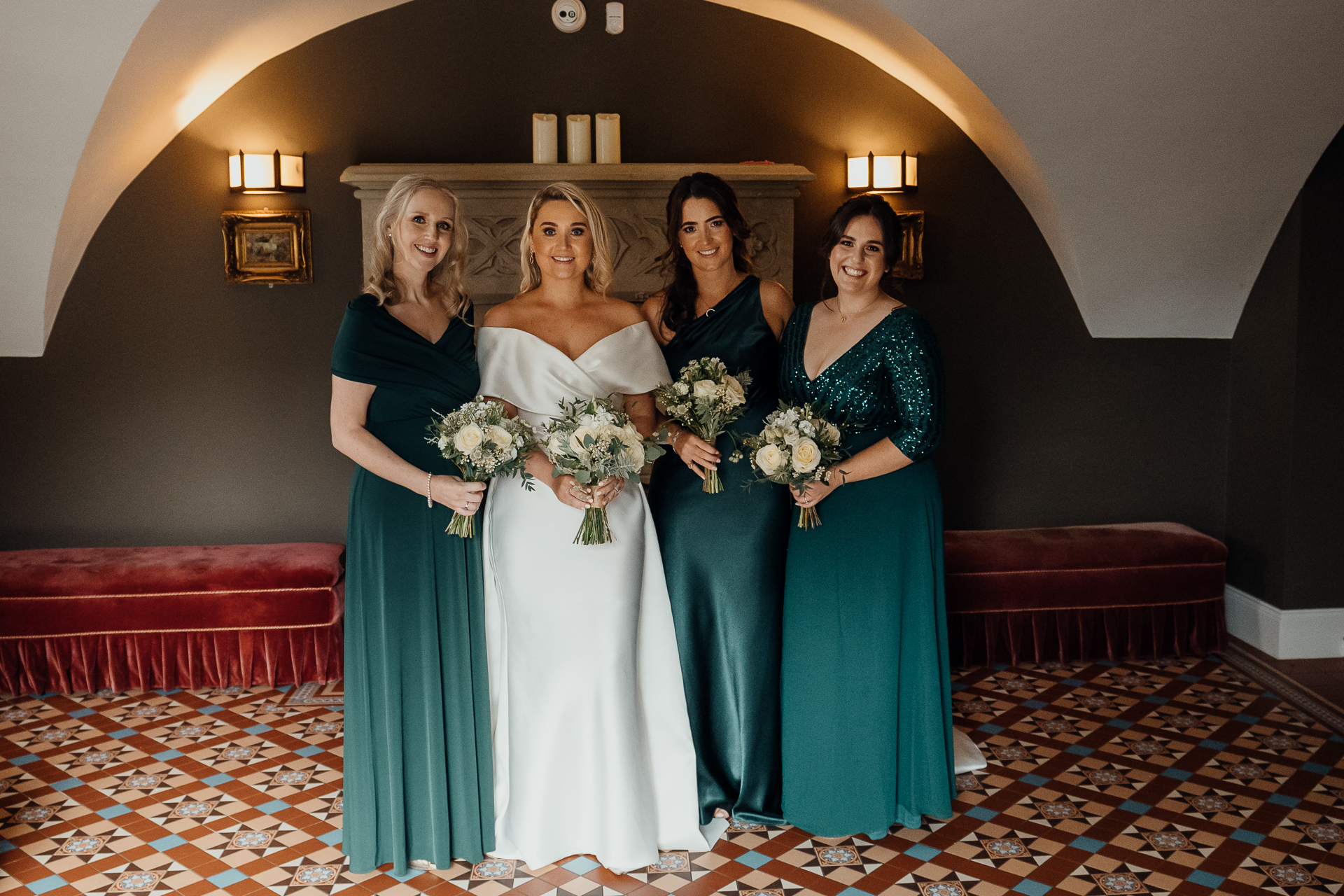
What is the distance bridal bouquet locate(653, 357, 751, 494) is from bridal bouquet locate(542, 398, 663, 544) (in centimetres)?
24

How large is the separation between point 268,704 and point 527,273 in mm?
2734

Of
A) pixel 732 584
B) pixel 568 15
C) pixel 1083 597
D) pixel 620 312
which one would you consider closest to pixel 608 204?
pixel 568 15

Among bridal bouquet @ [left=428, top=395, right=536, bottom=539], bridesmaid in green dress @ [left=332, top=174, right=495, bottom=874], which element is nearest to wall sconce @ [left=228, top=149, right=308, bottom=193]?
bridesmaid in green dress @ [left=332, top=174, right=495, bottom=874]

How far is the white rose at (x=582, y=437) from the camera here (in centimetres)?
289

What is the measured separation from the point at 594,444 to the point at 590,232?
2.53 feet

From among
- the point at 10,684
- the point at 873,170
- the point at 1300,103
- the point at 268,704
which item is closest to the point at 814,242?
the point at 873,170

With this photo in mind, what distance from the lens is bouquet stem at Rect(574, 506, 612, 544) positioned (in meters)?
3.10

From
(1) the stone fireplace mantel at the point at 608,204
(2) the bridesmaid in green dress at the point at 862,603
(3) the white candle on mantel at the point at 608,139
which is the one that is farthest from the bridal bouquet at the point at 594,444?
(3) the white candle on mantel at the point at 608,139

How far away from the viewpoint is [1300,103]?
4777mm

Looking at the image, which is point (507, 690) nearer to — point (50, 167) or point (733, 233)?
point (733, 233)

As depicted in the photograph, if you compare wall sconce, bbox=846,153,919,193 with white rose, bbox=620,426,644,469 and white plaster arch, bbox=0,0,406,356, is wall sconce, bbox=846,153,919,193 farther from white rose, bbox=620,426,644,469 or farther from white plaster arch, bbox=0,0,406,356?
white rose, bbox=620,426,644,469

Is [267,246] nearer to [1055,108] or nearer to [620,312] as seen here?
[620,312]

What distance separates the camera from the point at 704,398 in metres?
3.19

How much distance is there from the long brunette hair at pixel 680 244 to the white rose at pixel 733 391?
1.36 feet
